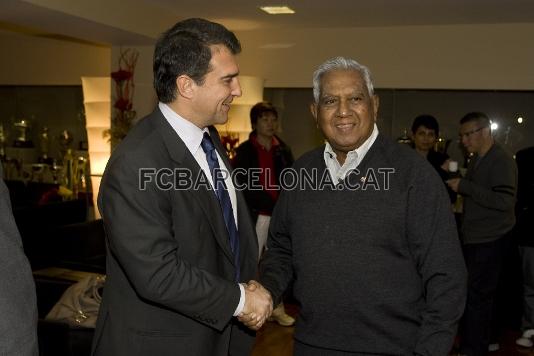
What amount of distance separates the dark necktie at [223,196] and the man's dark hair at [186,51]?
0.74 feet

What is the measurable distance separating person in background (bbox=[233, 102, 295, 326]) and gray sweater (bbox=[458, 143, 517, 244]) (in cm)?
146

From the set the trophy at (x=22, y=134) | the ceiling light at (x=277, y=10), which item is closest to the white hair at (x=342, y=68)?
the ceiling light at (x=277, y=10)

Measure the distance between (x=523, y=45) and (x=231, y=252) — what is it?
4.97 metres

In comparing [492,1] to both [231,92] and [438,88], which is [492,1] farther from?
[231,92]

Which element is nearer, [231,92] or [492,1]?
[231,92]

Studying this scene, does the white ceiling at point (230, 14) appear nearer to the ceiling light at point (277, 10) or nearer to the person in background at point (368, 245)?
the ceiling light at point (277, 10)

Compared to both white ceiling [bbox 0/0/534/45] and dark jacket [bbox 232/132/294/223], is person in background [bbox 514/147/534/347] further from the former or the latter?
dark jacket [bbox 232/132/294/223]

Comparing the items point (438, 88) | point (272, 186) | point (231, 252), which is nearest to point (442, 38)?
point (438, 88)

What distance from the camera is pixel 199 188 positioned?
1573 mm

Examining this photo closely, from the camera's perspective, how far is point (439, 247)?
1.51 meters

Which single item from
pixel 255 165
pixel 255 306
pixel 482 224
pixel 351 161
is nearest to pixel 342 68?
pixel 351 161

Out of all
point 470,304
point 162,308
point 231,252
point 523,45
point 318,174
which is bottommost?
point 470,304

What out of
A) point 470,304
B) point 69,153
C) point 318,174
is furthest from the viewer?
point 69,153

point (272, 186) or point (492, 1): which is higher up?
point (492, 1)
